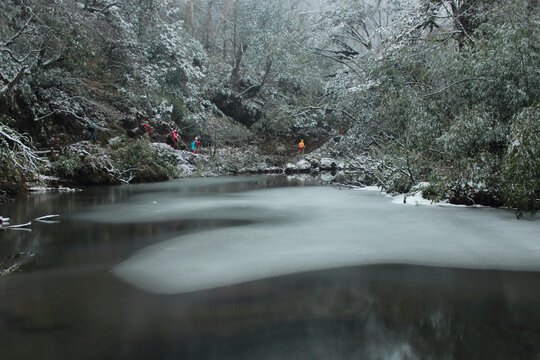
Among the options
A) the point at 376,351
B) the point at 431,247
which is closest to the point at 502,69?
the point at 431,247

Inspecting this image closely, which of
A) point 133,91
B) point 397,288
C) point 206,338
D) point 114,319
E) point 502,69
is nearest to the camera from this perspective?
point 206,338

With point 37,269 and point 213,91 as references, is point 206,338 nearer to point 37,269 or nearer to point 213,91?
point 37,269

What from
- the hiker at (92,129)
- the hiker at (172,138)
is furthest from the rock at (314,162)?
the hiker at (92,129)

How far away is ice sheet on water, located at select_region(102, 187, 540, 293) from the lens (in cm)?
347

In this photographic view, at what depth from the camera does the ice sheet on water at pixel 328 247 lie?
3471mm

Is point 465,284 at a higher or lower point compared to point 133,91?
lower

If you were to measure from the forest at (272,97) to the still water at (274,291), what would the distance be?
2024 mm

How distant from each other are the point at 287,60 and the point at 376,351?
2825 cm

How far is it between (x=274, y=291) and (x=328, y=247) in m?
1.52

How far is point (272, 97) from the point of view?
103ft

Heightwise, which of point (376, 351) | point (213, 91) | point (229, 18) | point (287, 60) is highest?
point (229, 18)

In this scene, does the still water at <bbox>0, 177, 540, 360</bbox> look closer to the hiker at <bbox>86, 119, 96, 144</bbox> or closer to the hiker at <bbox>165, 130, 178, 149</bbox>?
the hiker at <bbox>86, 119, 96, 144</bbox>

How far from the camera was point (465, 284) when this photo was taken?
311 centimetres

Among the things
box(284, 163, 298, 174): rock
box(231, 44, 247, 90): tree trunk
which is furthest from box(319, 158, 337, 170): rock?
box(231, 44, 247, 90): tree trunk
